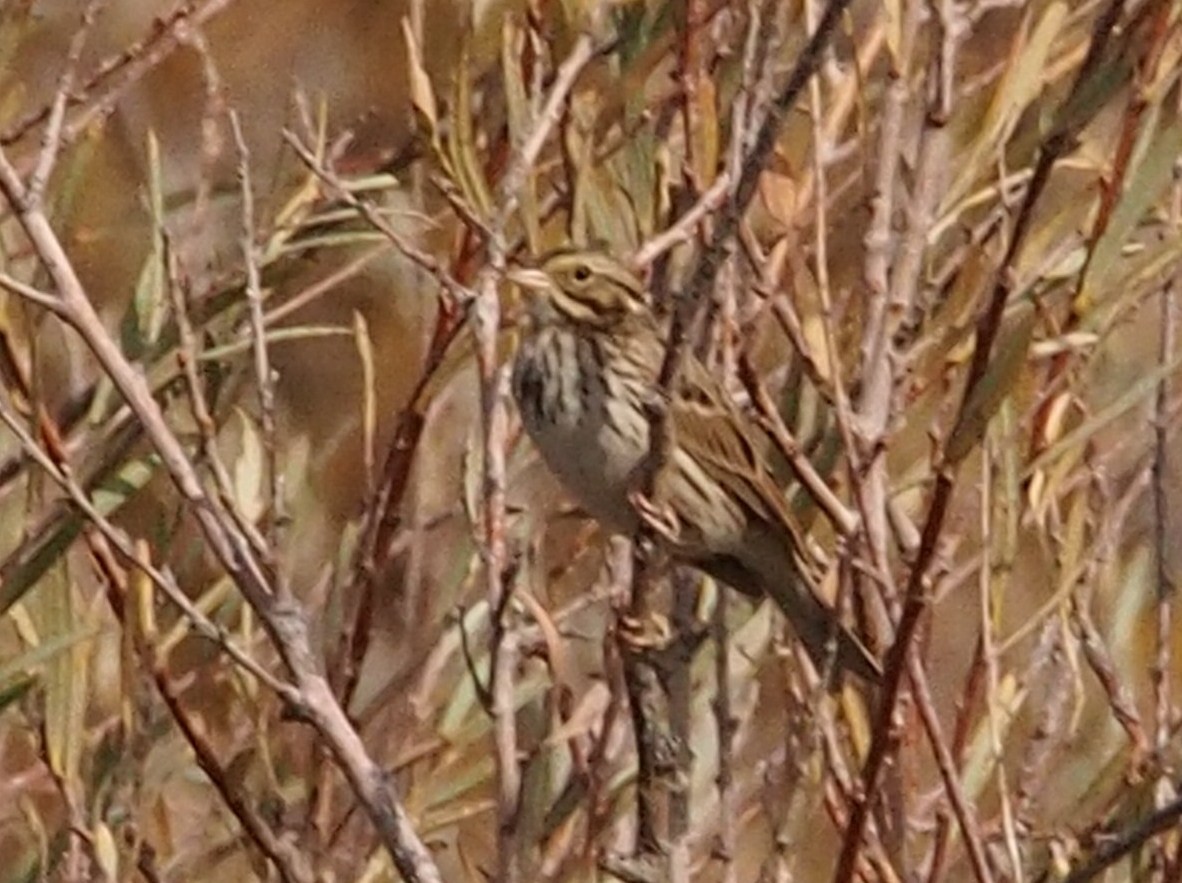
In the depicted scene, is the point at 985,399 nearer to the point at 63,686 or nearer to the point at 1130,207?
the point at 1130,207

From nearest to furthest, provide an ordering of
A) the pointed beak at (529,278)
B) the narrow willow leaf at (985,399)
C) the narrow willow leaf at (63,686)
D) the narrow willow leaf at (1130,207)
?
the narrow willow leaf at (985,399) < the narrow willow leaf at (1130,207) < the narrow willow leaf at (63,686) < the pointed beak at (529,278)

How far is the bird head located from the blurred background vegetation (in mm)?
39

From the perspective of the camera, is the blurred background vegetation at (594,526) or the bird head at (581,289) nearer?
the blurred background vegetation at (594,526)

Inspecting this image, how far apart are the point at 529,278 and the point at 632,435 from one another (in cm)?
32

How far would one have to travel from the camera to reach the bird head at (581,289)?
2.76m

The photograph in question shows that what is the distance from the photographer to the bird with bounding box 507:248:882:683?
276 cm

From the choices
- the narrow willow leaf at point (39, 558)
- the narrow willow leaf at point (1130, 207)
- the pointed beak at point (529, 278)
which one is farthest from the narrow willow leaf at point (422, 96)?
the narrow willow leaf at point (1130, 207)

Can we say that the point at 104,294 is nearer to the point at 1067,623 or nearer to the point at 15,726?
the point at 15,726

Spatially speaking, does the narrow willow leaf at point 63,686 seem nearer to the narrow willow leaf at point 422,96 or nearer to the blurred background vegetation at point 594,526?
the blurred background vegetation at point 594,526

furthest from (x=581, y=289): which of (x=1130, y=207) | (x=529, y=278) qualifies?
(x=1130, y=207)

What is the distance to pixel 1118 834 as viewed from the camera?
237 cm

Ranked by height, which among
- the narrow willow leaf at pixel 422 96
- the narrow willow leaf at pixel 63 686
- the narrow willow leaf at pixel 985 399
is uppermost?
the narrow willow leaf at pixel 422 96

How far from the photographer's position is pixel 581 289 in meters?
2.88

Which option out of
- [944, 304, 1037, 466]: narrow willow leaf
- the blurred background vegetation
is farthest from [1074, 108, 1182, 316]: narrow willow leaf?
[944, 304, 1037, 466]: narrow willow leaf
